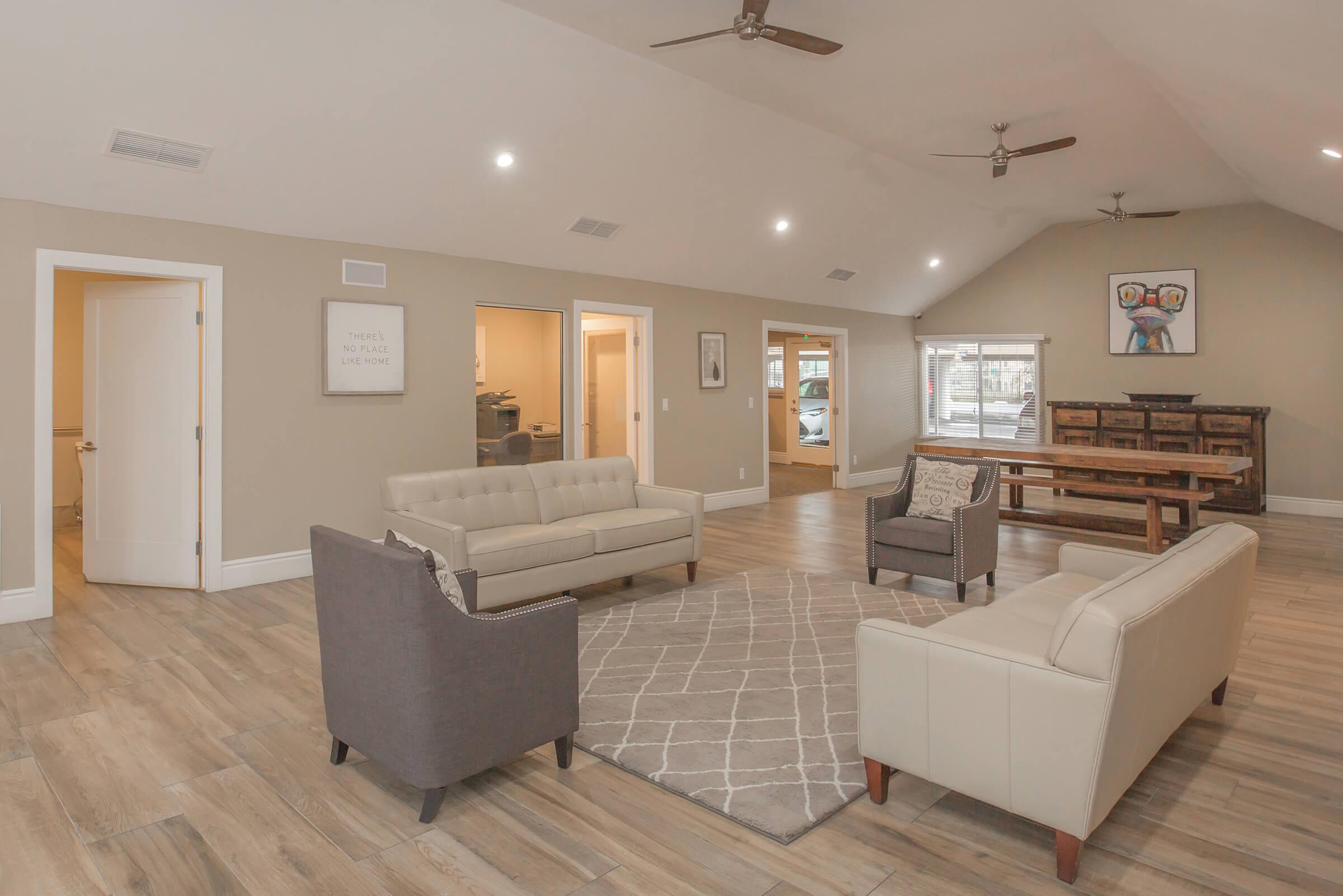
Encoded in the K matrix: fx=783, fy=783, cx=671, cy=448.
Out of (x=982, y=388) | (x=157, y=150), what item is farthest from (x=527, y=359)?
(x=982, y=388)

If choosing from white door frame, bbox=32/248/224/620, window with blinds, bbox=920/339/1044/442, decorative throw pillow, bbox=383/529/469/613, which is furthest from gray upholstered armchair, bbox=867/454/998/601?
window with blinds, bbox=920/339/1044/442

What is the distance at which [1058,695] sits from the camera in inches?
79.9

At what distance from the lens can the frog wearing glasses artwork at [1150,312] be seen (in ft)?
29.6

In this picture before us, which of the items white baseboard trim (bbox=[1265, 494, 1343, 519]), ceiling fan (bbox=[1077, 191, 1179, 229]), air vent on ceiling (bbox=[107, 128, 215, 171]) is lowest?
white baseboard trim (bbox=[1265, 494, 1343, 519])

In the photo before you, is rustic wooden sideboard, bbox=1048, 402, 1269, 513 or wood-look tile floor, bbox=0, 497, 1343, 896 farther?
rustic wooden sideboard, bbox=1048, 402, 1269, 513

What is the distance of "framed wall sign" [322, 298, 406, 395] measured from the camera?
5.52 m

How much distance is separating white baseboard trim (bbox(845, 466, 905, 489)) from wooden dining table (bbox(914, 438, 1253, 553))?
259 centimetres

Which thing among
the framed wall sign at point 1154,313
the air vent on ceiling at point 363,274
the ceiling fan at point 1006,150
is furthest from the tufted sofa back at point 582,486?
the framed wall sign at point 1154,313

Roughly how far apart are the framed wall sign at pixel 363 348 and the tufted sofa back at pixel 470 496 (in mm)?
1233

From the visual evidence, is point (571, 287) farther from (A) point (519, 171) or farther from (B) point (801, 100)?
(B) point (801, 100)

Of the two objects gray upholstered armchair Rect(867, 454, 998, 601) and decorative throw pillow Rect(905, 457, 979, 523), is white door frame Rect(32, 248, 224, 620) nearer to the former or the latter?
gray upholstered armchair Rect(867, 454, 998, 601)

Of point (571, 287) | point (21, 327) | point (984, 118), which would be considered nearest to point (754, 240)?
point (571, 287)

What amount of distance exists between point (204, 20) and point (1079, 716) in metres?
4.58

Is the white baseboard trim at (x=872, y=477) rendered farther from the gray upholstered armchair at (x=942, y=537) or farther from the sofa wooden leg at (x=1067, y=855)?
the sofa wooden leg at (x=1067, y=855)
